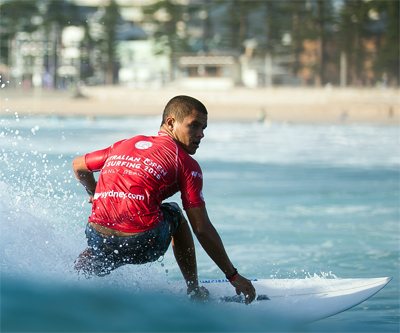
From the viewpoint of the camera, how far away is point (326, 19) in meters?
51.2

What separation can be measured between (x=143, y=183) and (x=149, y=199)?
0.09 metres

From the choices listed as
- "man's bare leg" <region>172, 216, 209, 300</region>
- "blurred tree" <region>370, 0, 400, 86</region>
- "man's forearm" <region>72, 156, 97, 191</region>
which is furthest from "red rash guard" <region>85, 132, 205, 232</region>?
"blurred tree" <region>370, 0, 400, 86</region>

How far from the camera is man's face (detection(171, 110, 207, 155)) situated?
10.2ft

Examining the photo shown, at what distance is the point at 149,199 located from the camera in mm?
3020

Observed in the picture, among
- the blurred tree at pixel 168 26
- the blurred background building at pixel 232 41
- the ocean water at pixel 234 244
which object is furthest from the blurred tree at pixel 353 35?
the ocean water at pixel 234 244

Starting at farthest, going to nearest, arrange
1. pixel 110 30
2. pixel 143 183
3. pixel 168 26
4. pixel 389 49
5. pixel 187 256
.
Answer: pixel 110 30, pixel 168 26, pixel 389 49, pixel 187 256, pixel 143 183

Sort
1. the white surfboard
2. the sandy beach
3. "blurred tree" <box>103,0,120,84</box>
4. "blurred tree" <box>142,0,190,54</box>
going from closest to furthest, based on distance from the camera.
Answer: the white surfboard, the sandy beach, "blurred tree" <box>142,0,190,54</box>, "blurred tree" <box>103,0,120,84</box>

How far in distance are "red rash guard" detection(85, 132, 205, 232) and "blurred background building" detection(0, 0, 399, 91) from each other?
46281 mm

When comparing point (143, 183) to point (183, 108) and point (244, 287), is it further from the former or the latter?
point (244, 287)

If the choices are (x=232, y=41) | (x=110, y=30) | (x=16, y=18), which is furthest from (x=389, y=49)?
(x=16, y=18)

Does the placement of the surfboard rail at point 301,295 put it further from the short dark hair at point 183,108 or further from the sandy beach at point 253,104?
the sandy beach at point 253,104

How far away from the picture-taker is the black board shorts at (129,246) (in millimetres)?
3049

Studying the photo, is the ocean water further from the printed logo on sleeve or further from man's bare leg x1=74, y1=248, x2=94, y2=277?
the printed logo on sleeve

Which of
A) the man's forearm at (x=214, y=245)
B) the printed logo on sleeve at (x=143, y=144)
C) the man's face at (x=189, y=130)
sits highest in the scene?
the man's face at (x=189, y=130)
